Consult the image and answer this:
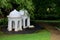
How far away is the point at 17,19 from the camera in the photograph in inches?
574

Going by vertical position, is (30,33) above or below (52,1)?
below

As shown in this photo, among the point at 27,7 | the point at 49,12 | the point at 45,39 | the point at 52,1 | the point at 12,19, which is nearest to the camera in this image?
the point at 45,39

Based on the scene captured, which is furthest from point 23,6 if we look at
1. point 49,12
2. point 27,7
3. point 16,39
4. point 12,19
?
point 49,12

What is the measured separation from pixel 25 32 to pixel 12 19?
1.55 meters

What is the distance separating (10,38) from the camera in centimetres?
1223

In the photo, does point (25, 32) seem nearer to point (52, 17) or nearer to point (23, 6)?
point (23, 6)

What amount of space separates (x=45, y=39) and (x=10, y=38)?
219 centimetres

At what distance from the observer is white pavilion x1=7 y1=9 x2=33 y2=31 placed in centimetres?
1458

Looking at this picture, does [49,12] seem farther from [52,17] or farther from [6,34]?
[6,34]

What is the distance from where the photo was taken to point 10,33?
13.8 m

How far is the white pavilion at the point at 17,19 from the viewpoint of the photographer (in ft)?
47.8

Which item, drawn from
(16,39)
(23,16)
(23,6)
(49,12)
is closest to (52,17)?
(49,12)

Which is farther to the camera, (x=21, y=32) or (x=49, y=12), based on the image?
(x=49, y=12)

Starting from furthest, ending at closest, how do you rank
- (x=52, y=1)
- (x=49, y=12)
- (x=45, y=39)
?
(x=49, y=12)
(x=52, y=1)
(x=45, y=39)
